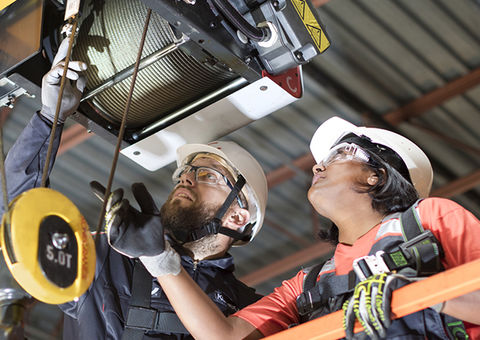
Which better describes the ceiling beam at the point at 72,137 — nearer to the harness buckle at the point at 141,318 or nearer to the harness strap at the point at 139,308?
the harness strap at the point at 139,308

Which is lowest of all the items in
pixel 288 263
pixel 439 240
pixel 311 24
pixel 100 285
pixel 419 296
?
pixel 419 296

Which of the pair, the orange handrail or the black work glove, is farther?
the black work glove

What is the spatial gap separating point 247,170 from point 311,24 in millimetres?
1225

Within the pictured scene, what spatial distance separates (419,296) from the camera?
1.91 metres

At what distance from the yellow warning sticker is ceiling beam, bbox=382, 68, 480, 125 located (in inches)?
170

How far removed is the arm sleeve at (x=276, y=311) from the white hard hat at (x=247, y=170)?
2.80ft

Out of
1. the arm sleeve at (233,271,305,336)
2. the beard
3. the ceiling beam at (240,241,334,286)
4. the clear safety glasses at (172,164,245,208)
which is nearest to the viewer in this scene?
the arm sleeve at (233,271,305,336)

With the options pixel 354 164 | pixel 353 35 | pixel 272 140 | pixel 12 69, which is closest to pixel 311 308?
pixel 354 164

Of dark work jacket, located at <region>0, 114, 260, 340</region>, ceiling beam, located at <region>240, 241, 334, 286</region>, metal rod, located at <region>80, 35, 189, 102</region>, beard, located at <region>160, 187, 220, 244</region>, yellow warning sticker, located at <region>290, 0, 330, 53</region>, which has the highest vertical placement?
ceiling beam, located at <region>240, 241, 334, 286</region>

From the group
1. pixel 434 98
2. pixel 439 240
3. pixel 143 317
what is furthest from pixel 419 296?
pixel 434 98

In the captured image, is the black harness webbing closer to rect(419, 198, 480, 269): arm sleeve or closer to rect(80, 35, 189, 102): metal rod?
rect(80, 35, 189, 102): metal rod

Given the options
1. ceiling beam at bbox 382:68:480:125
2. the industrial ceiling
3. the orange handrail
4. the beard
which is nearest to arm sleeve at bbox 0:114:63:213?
the beard

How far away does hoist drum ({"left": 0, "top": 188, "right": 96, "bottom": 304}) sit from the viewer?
5.44 feet

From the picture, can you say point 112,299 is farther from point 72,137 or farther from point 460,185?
point 460,185
